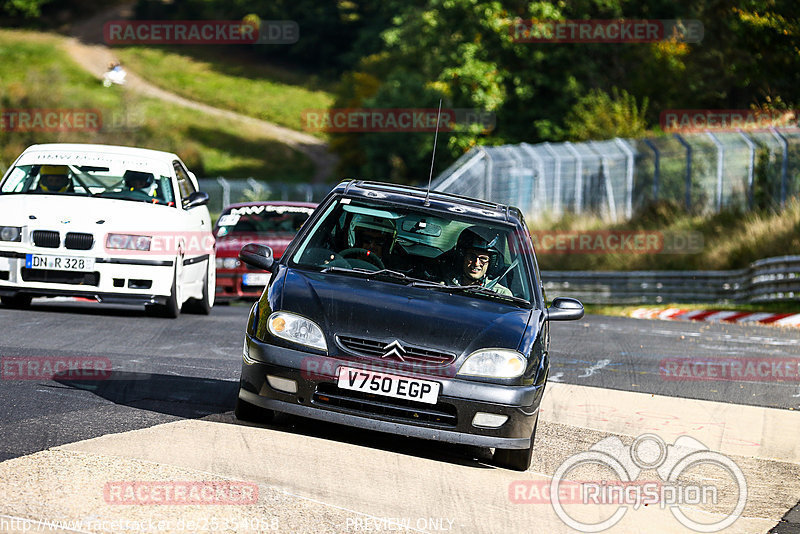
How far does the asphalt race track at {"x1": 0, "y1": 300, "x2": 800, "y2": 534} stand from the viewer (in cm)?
566

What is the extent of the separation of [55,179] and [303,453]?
7.40m

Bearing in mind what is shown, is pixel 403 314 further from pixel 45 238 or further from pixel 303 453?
pixel 45 238

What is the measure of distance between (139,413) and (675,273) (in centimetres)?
1966

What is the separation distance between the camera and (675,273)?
2605 cm

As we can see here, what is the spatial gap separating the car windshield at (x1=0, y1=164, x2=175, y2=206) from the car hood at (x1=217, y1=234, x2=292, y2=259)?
441 centimetres

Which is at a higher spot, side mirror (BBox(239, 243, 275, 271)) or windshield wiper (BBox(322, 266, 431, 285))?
windshield wiper (BBox(322, 266, 431, 285))

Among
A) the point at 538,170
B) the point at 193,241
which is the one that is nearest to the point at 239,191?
the point at 538,170

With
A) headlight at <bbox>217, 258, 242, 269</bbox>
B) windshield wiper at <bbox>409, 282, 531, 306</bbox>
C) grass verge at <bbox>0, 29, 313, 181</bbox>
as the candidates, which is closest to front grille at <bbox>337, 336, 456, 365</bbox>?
windshield wiper at <bbox>409, 282, 531, 306</bbox>

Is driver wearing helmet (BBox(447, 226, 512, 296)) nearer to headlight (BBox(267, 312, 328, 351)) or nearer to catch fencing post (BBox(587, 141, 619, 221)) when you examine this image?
headlight (BBox(267, 312, 328, 351))

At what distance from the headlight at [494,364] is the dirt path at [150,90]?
233 ft

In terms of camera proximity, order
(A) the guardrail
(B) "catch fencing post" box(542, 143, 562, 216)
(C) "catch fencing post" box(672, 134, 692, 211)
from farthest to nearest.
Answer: (B) "catch fencing post" box(542, 143, 562, 216)
(C) "catch fencing post" box(672, 134, 692, 211)
(A) the guardrail

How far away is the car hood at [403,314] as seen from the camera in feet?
23.2

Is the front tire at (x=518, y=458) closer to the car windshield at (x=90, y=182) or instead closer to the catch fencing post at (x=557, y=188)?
the car windshield at (x=90, y=182)

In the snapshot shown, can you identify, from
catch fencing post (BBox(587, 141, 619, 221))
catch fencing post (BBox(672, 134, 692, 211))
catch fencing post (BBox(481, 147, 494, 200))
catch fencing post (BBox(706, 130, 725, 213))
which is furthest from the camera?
catch fencing post (BBox(481, 147, 494, 200))
